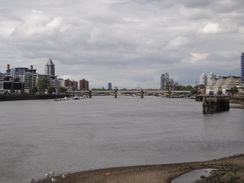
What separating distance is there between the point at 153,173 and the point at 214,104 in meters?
60.9

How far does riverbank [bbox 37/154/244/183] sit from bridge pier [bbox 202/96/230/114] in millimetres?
51344

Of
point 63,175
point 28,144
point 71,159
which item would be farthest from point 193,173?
point 28,144

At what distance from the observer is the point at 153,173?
1873 cm

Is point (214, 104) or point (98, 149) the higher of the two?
point (214, 104)

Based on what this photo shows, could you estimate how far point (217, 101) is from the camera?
255ft

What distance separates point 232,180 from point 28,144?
796 inches

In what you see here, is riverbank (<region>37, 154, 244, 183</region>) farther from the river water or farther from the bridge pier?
the bridge pier

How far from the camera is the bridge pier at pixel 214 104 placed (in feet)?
234

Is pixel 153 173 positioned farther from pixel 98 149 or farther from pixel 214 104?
pixel 214 104

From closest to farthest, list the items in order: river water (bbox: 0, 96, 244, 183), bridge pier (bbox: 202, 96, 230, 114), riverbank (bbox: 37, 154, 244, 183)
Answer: riverbank (bbox: 37, 154, 244, 183) < river water (bbox: 0, 96, 244, 183) < bridge pier (bbox: 202, 96, 230, 114)

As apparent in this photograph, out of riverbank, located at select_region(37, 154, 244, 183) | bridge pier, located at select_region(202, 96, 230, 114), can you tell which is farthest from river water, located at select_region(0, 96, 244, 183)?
bridge pier, located at select_region(202, 96, 230, 114)

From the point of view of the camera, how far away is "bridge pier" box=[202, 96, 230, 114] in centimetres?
7138

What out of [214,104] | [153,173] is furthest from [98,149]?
[214,104]

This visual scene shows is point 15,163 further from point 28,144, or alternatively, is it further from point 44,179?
point 28,144
